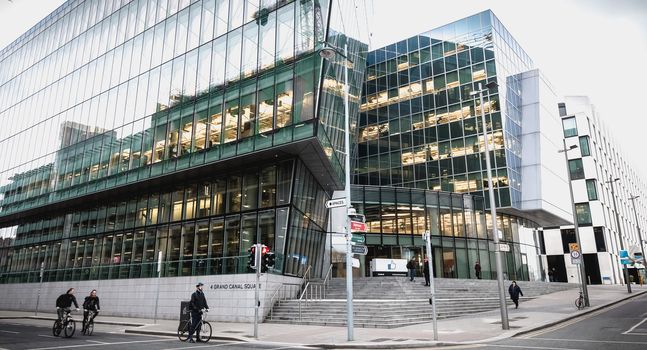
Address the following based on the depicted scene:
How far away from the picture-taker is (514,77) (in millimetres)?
50781

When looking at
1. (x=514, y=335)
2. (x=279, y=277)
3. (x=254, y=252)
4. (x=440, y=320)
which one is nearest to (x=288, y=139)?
(x=279, y=277)

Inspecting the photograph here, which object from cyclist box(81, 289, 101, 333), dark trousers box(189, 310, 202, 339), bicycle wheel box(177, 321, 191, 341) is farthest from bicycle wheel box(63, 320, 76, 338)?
dark trousers box(189, 310, 202, 339)

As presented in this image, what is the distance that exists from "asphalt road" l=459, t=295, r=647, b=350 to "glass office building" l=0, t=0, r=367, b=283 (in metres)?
14.4

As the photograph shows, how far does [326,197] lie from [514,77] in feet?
98.8

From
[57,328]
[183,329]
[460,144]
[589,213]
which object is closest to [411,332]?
[183,329]

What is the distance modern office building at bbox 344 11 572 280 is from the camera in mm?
39844

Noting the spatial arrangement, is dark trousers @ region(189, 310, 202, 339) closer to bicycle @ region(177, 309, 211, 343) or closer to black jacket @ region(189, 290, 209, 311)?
bicycle @ region(177, 309, 211, 343)

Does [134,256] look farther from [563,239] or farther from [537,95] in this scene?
[563,239]

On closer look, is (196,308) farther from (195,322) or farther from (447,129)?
(447,129)

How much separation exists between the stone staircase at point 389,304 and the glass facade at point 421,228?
765 cm

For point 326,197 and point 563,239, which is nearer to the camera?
point 326,197

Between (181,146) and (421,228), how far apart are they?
22.3m

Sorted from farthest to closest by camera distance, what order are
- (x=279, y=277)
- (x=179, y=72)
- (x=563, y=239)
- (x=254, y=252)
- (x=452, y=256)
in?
(x=563, y=239), (x=452, y=256), (x=179, y=72), (x=279, y=277), (x=254, y=252)

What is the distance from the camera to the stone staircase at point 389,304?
20.2 metres
